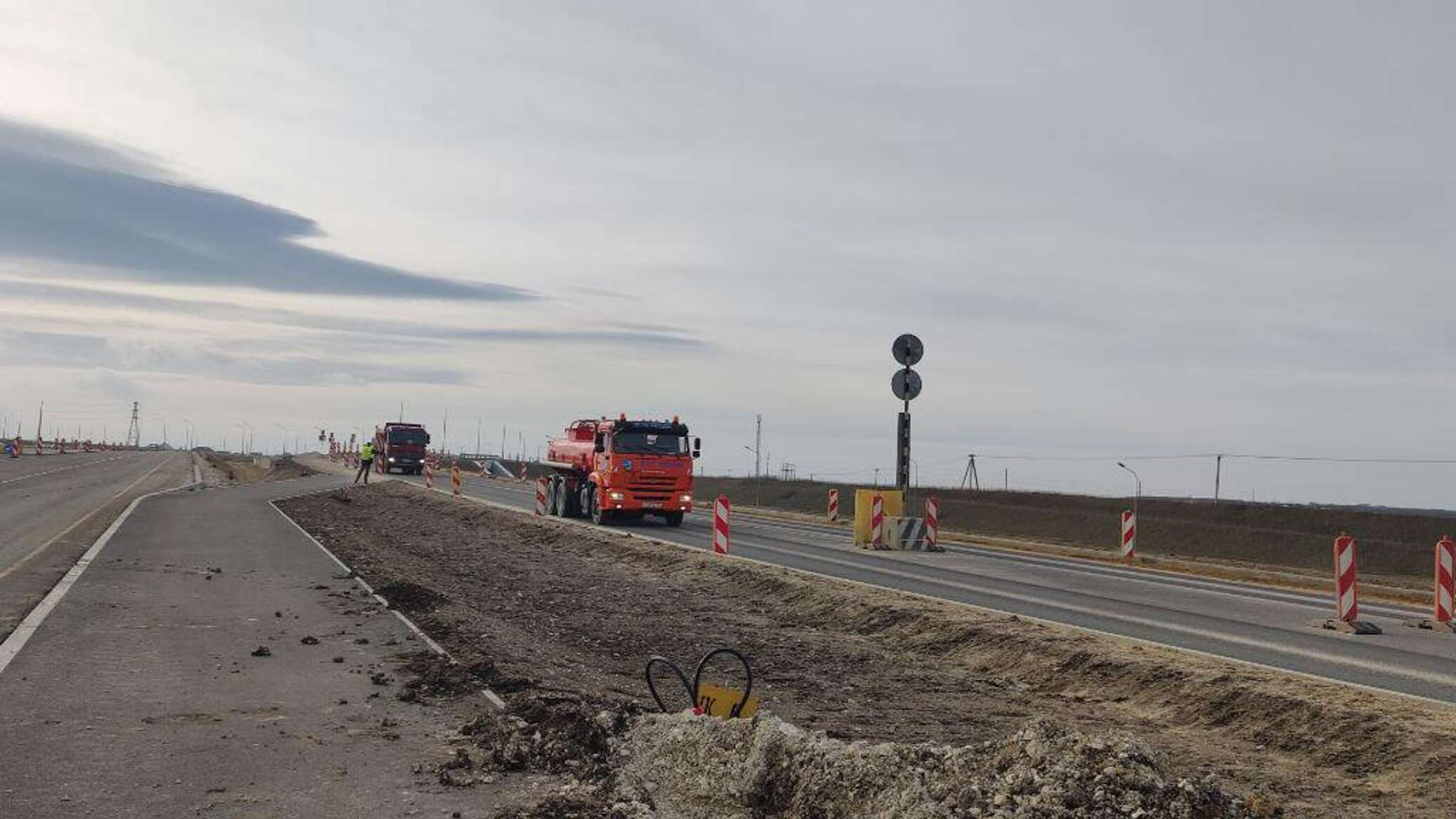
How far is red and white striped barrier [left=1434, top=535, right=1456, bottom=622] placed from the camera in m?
16.2

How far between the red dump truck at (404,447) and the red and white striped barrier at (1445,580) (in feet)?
200

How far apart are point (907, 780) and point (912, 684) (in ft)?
16.1

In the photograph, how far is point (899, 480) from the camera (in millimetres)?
26031

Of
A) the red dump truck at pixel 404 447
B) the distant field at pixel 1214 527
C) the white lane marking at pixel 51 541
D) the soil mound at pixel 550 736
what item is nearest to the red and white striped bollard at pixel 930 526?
the distant field at pixel 1214 527

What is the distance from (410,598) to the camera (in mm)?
15820

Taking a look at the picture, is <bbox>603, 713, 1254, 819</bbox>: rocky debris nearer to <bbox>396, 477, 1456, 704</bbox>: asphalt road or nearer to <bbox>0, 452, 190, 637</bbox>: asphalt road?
<bbox>396, 477, 1456, 704</bbox>: asphalt road

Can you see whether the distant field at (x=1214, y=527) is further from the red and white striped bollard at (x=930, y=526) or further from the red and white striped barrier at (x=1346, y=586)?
the red and white striped barrier at (x=1346, y=586)

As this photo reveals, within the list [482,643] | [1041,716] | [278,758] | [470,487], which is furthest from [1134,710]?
[470,487]

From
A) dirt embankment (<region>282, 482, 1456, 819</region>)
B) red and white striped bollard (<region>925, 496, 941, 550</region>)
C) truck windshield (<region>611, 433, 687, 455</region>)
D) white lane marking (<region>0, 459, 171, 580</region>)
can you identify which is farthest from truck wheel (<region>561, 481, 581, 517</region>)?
dirt embankment (<region>282, 482, 1456, 819</region>)

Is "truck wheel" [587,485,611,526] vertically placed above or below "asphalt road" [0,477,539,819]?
above

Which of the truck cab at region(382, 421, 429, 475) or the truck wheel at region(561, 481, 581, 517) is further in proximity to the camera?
A: the truck cab at region(382, 421, 429, 475)

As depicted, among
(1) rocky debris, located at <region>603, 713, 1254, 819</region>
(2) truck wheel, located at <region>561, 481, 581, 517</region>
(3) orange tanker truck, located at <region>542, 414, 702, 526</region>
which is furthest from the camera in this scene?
(2) truck wheel, located at <region>561, 481, 581, 517</region>

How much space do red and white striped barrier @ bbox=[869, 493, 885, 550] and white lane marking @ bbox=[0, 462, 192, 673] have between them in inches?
606

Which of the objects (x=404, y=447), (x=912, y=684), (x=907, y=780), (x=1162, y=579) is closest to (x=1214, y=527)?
(x=1162, y=579)
